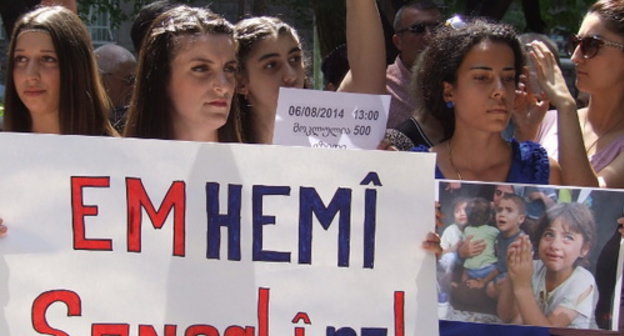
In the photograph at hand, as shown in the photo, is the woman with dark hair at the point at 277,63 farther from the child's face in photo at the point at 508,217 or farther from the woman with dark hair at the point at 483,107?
the child's face in photo at the point at 508,217

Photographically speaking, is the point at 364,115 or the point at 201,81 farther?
the point at 364,115

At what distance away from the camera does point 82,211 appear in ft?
8.36

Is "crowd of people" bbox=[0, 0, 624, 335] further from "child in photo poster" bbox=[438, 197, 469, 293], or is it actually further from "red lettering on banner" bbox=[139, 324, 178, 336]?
"red lettering on banner" bbox=[139, 324, 178, 336]

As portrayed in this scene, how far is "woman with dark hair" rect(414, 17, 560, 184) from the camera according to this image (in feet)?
9.20

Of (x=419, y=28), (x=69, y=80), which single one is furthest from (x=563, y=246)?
(x=419, y=28)

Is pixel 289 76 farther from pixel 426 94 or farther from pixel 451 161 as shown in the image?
pixel 451 161

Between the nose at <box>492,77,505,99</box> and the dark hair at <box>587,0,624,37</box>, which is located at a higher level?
the dark hair at <box>587,0,624,37</box>

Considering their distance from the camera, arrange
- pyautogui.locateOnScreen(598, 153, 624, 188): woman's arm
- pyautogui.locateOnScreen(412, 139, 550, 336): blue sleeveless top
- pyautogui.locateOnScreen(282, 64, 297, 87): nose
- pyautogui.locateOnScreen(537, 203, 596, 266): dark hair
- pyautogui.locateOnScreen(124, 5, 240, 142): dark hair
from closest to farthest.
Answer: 1. pyautogui.locateOnScreen(537, 203, 596, 266): dark hair
2. pyautogui.locateOnScreen(412, 139, 550, 336): blue sleeveless top
3. pyautogui.locateOnScreen(124, 5, 240, 142): dark hair
4. pyautogui.locateOnScreen(598, 153, 624, 188): woman's arm
5. pyautogui.locateOnScreen(282, 64, 297, 87): nose

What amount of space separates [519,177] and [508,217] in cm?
33

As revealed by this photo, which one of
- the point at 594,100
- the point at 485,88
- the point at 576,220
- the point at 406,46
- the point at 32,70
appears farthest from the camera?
the point at 406,46

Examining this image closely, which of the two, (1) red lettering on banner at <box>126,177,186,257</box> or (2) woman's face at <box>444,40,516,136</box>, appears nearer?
(1) red lettering on banner at <box>126,177,186,257</box>

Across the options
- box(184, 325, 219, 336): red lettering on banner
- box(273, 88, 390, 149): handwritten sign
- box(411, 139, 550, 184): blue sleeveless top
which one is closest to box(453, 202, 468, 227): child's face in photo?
box(411, 139, 550, 184): blue sleeveless top

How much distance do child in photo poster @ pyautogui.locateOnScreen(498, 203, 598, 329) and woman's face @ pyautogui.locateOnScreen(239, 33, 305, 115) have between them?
3.52 feet

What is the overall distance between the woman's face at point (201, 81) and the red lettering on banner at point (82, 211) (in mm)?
338
